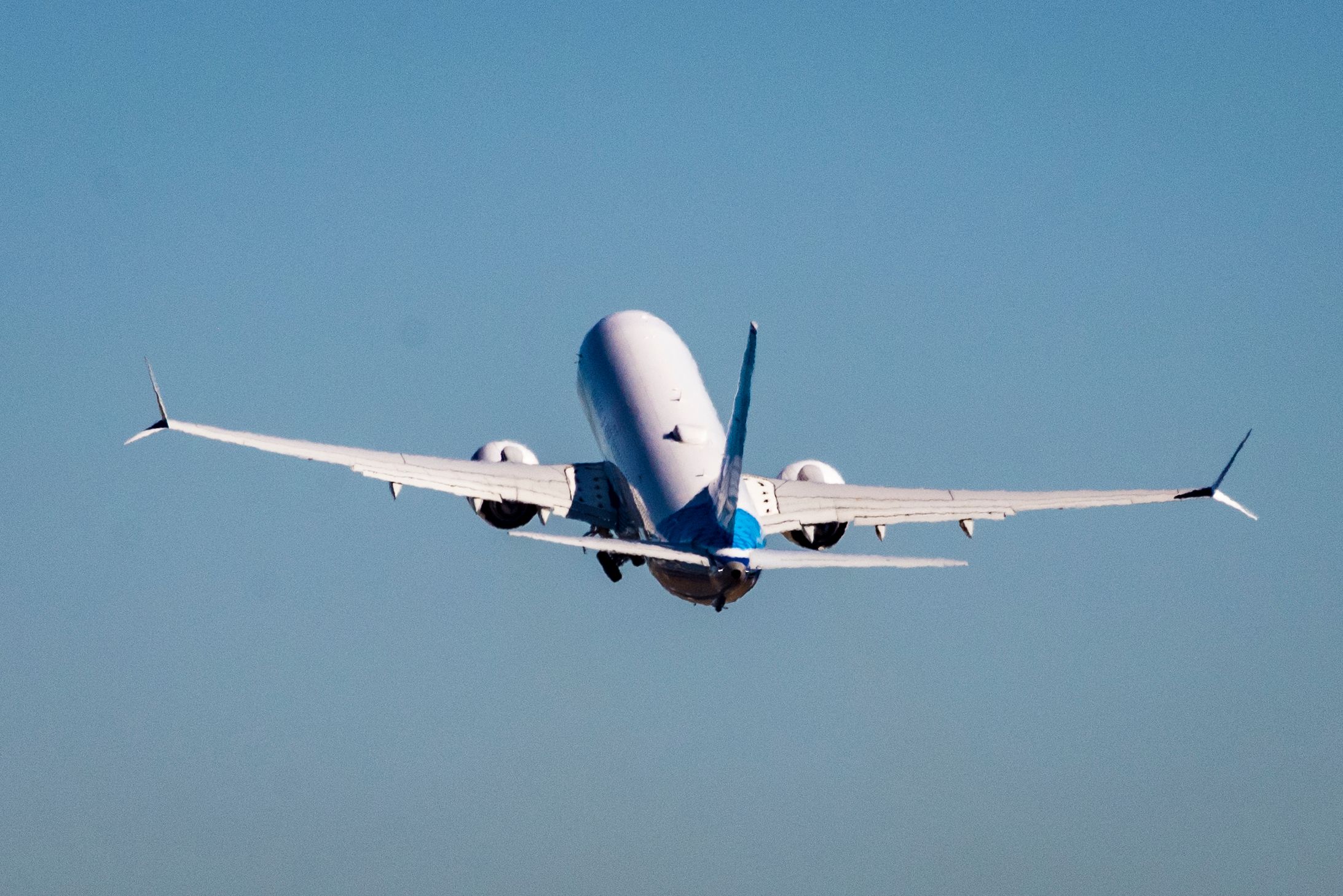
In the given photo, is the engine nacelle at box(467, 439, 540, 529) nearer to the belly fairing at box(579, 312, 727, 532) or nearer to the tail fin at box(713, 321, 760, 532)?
the belly fairing at box(579, 312, 727, 532)

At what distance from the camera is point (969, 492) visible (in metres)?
69.7

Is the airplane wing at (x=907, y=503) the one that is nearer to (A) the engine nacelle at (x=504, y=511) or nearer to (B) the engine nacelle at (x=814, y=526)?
(B) the engine nacelle at (x=814, y=526)

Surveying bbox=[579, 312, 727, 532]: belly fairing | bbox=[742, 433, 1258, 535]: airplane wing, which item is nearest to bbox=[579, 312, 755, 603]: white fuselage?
bbox=[579, 312, 727, 532]: belly fairing

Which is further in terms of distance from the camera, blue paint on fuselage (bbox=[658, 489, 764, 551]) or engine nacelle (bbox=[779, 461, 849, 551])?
engine nacelle (bbox=[779, 461, 849, 551])

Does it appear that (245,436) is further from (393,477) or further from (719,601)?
(719,601)

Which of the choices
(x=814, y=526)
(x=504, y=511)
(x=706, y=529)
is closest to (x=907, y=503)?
(x=814, y=526)

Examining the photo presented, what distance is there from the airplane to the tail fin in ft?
0.12

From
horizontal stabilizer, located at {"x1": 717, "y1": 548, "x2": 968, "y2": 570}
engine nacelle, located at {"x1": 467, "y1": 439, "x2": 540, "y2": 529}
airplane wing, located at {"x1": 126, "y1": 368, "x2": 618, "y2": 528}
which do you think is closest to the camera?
horizontal stabilizer, located at {"x1": 717, "y1": 548, "x2": 968, "y2": 570}

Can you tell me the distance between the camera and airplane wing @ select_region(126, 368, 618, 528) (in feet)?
220

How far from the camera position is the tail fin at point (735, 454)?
6212 centimetres

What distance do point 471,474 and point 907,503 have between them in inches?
499

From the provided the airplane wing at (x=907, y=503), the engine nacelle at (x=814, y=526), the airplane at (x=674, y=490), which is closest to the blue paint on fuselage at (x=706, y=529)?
the airplane at (x=674, y=490)

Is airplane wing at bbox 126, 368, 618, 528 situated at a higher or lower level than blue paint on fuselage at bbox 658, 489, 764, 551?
higher

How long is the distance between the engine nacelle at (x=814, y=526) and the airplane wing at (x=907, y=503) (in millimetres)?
1786
